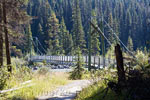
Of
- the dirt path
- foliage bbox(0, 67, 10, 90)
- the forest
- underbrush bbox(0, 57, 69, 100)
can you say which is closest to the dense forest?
the forest

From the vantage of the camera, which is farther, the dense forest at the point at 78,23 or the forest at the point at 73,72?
the dense forest at the point at 78,23

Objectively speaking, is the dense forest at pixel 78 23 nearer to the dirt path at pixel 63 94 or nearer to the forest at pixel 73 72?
the forest at pixel 73 72

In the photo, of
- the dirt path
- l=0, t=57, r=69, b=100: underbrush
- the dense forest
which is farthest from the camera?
the dense forest

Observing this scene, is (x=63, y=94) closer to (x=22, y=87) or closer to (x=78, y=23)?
(x=22, y=87)

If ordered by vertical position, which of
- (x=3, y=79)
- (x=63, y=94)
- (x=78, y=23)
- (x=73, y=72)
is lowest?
(x=73, y=72)

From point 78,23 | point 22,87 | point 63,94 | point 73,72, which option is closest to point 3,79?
point 22,87

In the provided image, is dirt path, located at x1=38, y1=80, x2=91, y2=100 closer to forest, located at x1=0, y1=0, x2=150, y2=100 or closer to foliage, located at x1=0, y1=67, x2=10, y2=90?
forest, located at x1=0, y1=0, x2=150, y2=100

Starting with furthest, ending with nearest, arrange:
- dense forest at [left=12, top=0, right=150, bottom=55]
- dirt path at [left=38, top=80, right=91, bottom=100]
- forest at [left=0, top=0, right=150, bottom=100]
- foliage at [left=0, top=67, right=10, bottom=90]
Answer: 1. dense forest at [left=12, top=0, right=150, bottom=55]
2. foliage at [left=0, top=67, right=10, bottom=90]
3. dirt path at [left=38, top=80, right=91, bottom=100]
4. forest at [left=0, top=0, right=150, bottom=100]

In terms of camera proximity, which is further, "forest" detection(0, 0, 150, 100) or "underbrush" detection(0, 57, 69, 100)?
"underbrush" detection(0, 57, 69, 100)

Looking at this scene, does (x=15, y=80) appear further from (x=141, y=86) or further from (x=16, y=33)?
(x=141, y=86)

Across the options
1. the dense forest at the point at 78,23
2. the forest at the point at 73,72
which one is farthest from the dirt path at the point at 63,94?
the dense forest at the point at 78,23

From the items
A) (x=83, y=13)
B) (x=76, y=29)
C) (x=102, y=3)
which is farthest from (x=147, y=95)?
(x=102, y=3)

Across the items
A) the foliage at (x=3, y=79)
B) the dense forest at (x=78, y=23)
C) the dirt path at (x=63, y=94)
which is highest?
the dense forest at (x=78, y=23)

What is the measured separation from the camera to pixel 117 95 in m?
3.45
